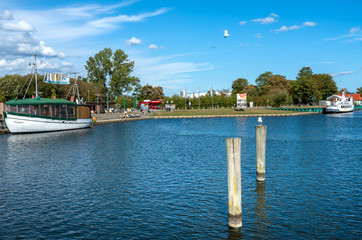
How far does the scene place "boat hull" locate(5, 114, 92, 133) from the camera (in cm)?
5845

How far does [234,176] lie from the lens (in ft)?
45.7

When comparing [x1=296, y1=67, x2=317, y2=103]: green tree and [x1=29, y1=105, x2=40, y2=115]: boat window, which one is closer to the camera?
[x1=29, y1=105, x2=40, y2=115]: boat window

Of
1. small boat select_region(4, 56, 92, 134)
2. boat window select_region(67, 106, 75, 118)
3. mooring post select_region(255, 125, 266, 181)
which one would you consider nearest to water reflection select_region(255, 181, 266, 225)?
mooring post select_region(255, 125, 266, 181)

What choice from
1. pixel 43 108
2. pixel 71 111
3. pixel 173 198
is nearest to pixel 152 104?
pixel 71 111

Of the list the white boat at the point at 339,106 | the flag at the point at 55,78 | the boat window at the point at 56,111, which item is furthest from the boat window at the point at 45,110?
the white boat at the point at 339,106

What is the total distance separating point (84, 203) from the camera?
61.9 ft

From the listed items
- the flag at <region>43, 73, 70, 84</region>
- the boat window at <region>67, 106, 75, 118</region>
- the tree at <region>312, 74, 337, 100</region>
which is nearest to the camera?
the boat window at <region>67, 106, 75, 118</region>

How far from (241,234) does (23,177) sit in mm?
18655

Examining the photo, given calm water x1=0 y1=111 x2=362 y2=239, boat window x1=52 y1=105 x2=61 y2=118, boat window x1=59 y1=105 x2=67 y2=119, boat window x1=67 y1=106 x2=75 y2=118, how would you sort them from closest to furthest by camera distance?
calm water x1=0 y1=111 x2=362 y2=239, boat window x1=52 y1=105 x2=61 y2=118, boat window x1=59 y1=105 x2=67 y2=119, boat window x1=67 y1=106 x2=75 y2=118

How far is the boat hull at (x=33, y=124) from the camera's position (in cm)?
5845

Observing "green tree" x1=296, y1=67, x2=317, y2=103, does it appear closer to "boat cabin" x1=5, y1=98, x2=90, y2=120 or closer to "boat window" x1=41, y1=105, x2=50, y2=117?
"boat cabin" x1=5, y1=98, x2=90, y2=120

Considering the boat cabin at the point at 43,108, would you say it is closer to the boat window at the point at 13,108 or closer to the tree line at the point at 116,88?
the boat window at the point at 13,108

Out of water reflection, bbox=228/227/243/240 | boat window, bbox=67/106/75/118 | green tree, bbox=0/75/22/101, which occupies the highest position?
green tree, bbox=0/75/22/101

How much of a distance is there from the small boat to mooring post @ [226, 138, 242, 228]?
5427 centimetres
